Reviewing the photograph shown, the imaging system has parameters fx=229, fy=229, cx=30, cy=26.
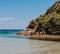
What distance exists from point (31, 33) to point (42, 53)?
138 feet

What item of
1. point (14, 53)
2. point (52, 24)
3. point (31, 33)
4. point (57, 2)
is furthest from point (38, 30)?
point (14, 53)

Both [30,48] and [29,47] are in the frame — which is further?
[29,47]

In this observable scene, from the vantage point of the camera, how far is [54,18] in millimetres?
54031

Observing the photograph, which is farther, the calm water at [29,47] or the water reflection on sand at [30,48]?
the calm water at [29,47]

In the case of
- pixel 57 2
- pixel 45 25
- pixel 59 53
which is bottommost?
pixel 59 53

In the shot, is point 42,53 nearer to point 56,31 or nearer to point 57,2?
point 56,31

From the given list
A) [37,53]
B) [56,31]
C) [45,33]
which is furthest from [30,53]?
→ [45,33]

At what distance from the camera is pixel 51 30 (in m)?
55.3

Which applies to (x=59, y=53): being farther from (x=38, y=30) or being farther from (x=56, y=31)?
(x=38, y=30)

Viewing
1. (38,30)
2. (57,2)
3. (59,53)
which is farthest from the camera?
(57,2)

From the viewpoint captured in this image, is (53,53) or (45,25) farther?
(45,25)

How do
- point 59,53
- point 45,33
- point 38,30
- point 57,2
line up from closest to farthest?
point 59,53 → point 45,33 → point 38,30 → point 57,2

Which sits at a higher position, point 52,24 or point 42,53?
point 52,24

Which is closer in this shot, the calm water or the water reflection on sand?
the water reflection on sand
